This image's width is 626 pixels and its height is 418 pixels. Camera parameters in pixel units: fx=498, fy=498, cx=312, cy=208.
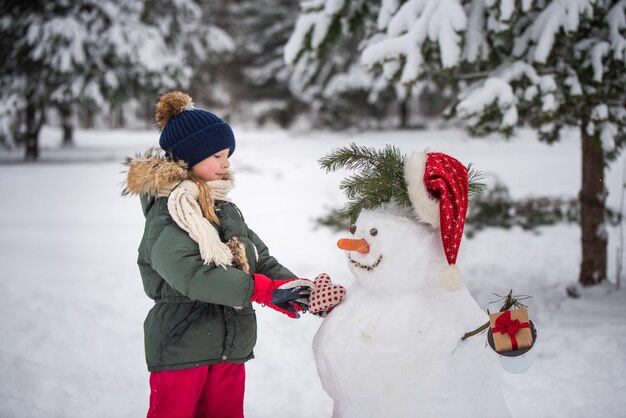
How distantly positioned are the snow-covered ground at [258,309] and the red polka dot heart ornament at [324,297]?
1.72 ft

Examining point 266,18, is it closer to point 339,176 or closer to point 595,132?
point 339,176

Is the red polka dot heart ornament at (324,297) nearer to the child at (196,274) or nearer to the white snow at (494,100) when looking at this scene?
the child at (196,274)

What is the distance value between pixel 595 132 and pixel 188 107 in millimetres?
3273

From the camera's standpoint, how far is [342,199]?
8867 millimetres

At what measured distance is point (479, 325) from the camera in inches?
79.5

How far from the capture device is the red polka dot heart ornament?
2.10 m

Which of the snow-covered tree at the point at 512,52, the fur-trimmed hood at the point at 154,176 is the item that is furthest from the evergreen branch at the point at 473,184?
the snow-covered tree at the point at 512,52

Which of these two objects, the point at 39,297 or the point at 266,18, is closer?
the point at 39,297

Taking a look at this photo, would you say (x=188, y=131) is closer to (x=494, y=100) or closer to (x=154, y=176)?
(x=154, y=176)

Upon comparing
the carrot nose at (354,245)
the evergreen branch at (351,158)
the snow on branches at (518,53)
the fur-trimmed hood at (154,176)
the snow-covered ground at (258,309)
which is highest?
the snow on branches at (518,53)

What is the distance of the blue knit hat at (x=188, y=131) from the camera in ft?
7.22

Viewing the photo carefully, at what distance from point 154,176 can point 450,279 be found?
127 cm

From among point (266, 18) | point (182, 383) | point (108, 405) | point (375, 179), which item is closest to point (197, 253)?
point (182, 383)

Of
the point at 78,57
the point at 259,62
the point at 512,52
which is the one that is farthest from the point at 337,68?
the point at 512,52
